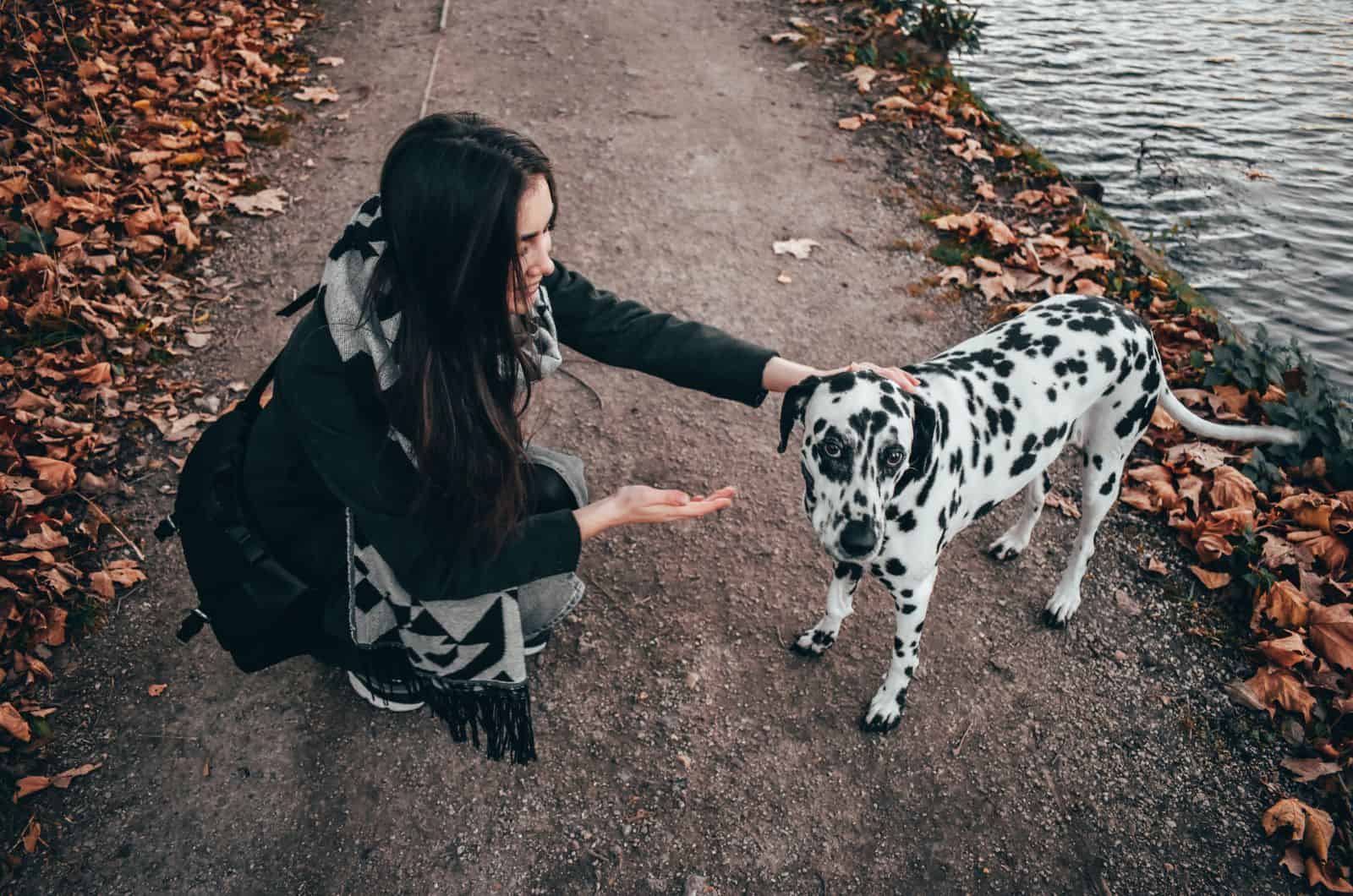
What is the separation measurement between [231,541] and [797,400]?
2.11m

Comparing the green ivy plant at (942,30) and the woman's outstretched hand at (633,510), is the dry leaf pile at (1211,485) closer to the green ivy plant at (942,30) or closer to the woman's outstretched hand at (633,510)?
the green ivy plant at (942,30)

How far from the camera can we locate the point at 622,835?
3.29 metres

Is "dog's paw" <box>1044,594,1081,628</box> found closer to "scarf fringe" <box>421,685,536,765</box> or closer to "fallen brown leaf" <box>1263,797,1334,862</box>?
"fallen brown leaf" <box>1263,797,1334,862</box>

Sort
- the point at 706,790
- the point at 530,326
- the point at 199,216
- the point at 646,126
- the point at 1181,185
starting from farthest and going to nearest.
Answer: the point at 1181,185 → the point at 646,126 → the point at 199,216 → the point at 706,790 → the point at 530,326

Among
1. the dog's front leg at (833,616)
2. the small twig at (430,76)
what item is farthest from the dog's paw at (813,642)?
the small twig at (430,76)

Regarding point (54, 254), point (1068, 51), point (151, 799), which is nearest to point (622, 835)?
point (151, 799)

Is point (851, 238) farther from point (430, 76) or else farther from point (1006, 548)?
point (430, 76)

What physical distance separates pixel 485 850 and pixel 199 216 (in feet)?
16.4

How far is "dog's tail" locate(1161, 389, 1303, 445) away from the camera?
12.1 ft

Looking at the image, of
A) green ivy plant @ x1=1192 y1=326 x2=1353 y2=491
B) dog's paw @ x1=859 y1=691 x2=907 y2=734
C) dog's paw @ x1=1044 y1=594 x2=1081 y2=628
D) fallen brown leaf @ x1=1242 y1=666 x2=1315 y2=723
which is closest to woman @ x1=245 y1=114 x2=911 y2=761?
dog's paw @ x1=859 y1=691 x2=907 y2=734

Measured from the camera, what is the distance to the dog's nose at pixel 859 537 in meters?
2.79

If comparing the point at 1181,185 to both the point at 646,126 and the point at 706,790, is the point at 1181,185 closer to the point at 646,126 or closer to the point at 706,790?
the point at 646,126

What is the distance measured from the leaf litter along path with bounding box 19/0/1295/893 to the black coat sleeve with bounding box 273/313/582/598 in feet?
3.80

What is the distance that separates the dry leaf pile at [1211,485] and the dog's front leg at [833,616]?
1.81m
